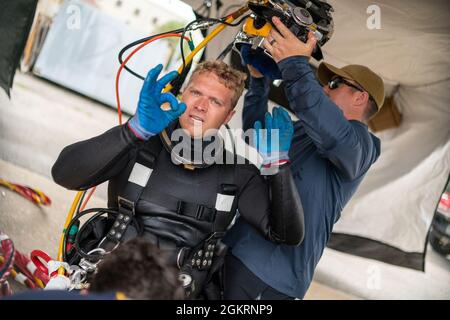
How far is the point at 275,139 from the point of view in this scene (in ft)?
5.26

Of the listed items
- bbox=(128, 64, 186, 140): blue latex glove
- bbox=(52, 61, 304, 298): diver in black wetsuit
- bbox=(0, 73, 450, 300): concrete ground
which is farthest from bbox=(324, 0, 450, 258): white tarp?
bbox=(128, 64, 186, 140): blue latex glove

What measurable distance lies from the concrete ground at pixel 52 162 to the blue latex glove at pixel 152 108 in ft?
5.32

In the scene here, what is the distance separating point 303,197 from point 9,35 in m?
2.23

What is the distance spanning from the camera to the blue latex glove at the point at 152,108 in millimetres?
1429

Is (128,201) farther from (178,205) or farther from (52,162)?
(52,162)

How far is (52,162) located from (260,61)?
177cm

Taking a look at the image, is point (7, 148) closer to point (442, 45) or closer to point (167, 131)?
point (167, 131)

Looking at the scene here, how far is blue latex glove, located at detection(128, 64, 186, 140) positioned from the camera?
1.43m

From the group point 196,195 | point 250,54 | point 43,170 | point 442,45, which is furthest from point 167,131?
point 43,170

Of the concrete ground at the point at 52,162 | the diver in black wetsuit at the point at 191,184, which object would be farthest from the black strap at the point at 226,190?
the concrete ground at the point at 52,162

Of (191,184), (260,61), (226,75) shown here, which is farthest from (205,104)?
(260,61)

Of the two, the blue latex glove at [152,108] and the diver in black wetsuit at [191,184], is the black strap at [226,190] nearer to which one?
the diver in black wetsuit at [191,184]
